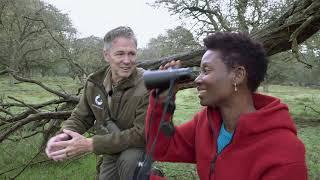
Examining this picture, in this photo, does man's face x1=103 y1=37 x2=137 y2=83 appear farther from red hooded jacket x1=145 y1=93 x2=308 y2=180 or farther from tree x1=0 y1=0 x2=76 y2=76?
tree x1=0 y1=0 x2=76 y2=76

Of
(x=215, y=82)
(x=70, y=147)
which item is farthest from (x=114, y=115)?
(x=215, y=82)

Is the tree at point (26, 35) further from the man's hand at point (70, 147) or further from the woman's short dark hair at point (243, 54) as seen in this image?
the woman's short dark hair at point (243, 54)

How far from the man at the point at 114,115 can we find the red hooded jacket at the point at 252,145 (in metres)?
0.57

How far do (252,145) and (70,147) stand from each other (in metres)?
1.28

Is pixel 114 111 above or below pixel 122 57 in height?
below

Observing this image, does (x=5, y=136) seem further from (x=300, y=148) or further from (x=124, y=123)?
(x=300, y=148)

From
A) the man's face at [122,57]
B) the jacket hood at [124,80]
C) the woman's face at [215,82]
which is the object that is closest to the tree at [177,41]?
the jacket hood at [124,80]

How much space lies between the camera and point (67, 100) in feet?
19.8

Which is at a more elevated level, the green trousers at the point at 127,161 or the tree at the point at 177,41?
the tree at the point at 177,41

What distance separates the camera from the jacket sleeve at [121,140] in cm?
304

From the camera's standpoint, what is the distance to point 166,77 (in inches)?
80.6

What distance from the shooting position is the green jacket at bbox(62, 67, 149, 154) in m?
3.06

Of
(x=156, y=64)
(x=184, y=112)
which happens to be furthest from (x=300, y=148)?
(x=184, y=112)

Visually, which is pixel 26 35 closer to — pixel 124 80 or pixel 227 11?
pixel 227 11
